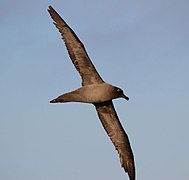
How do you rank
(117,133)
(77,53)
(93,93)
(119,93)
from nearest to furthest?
(93,93), (77,53), (119,93), (117,133)

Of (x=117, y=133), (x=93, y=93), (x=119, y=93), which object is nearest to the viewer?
(x=93, y=93)

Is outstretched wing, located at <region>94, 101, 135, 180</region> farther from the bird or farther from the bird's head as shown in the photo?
the bird's head

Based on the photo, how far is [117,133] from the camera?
973 inches

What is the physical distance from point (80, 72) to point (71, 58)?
28.7 inches

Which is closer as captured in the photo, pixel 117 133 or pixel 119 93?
pixel 119 93

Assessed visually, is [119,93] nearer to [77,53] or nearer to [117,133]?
[117,133]

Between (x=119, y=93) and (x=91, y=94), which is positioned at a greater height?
(x=119, y=93)

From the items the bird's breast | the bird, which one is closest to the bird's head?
the bird

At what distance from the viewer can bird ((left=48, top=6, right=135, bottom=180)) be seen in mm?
22781

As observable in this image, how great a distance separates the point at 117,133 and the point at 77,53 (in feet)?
13.9

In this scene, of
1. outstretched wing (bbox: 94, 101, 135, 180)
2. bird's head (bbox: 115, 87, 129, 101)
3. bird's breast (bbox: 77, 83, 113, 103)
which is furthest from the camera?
outstretched wing (bbox: 94, 101, 135, 180)

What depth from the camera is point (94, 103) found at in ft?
77.3

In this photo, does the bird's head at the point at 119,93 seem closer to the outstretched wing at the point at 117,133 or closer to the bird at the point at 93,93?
the bird at the point at 93,93

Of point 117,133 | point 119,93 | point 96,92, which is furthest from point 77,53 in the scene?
point 117,133
